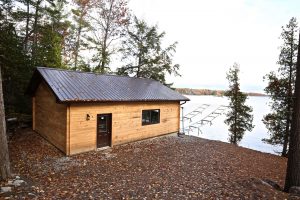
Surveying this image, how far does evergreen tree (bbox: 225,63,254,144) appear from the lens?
2294 cm

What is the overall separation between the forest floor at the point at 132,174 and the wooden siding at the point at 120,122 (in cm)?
71

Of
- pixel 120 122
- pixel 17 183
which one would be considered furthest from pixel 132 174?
pixel 120 122

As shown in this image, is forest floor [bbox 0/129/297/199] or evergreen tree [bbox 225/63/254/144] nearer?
forest floor [bbox 0/129/297/199]

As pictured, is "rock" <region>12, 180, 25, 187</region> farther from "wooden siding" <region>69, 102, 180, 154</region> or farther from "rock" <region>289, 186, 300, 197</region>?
"rock" <region>289, 186, 300, 197</region>

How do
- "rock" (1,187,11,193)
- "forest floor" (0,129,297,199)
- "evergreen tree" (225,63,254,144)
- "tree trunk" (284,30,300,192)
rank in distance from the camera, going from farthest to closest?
"evergreen tree" (225,63,254,144) < "tree trunk" (284,30,300,192) < "forest floor" (0,129,297,199) < "rock" (1,187,11,193)

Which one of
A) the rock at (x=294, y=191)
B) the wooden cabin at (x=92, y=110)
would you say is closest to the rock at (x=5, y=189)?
the wooden cabin at (x=92, y=110)

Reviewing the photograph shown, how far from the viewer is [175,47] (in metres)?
25.1

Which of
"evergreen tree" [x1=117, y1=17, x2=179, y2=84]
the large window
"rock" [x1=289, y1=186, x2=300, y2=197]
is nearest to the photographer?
"rock" [x1=289, y1=186, x2=300, y2=197]

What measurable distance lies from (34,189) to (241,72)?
2342 centimetres

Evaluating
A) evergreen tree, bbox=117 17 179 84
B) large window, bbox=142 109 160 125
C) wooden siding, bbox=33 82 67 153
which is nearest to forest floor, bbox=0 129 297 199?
wooden siding, bbox=33 82 67 153

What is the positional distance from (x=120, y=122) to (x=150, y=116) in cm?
306

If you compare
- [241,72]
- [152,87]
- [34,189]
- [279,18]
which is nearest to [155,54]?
[152,87]

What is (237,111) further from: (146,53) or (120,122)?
(120,122)

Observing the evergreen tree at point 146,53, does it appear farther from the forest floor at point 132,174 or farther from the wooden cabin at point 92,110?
the forest floor at point 132,174
